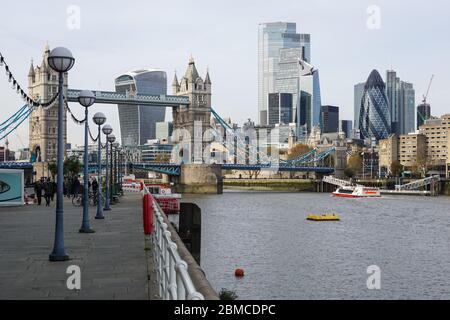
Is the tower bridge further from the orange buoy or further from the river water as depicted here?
the orange buoy

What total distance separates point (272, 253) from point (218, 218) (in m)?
15.3

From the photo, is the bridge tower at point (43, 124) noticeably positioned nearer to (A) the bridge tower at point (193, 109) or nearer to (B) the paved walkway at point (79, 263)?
(A) the bridge tower at point (193, 109)

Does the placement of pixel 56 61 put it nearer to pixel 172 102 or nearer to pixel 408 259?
pixel 408 259

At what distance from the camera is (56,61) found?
10500mm

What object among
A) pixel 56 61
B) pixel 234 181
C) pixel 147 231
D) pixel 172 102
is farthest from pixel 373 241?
pixel 234 181

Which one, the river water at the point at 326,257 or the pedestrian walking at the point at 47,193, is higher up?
the pedestrian walking at the point at 47,193

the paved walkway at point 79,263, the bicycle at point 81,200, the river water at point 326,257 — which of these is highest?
the paved walkway at point 79,263

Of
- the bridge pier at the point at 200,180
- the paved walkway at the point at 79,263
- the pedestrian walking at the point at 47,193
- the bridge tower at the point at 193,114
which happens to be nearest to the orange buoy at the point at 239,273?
the paved walkway at the point at 79,263

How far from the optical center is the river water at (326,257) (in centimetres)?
1585

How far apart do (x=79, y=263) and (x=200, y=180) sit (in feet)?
235

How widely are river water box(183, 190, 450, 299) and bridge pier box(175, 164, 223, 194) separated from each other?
144 ft

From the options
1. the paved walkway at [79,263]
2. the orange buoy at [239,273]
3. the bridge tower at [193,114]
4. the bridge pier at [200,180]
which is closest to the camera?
the paved walkway at [79,263]

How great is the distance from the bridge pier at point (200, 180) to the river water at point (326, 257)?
4393cm
